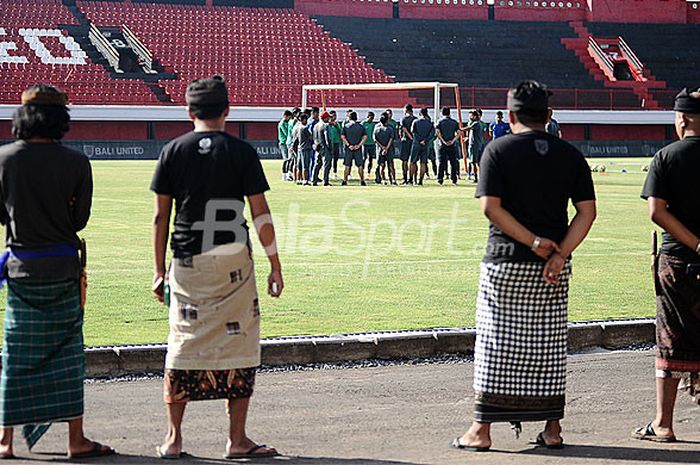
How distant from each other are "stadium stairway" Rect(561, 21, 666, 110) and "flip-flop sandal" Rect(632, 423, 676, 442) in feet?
145

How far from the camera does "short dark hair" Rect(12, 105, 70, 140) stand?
573 cm

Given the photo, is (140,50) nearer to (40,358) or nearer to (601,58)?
(601,58)

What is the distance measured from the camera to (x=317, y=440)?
614 cm

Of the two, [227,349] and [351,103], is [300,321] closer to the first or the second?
[227,349]

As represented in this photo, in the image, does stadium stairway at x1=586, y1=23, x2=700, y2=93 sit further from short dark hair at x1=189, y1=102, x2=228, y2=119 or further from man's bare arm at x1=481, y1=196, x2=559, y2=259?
short dark hair at x1=189, y1=102, x2=228, y2=119

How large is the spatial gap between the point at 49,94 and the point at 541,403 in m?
2.75

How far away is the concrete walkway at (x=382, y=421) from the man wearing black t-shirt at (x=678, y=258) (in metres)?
0.30

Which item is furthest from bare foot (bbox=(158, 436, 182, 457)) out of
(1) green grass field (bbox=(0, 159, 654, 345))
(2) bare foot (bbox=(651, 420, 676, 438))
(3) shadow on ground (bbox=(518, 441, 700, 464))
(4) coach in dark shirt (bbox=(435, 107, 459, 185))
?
(4) coach in dark shirt (bbox=(435, 107, 459, 185))

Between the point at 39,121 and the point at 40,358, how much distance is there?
1087 millimetres

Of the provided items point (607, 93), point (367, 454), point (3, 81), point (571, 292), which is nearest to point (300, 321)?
point (571, 292)

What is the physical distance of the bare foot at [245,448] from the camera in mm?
5758

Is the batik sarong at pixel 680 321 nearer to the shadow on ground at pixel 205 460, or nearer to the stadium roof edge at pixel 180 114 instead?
the shadow on ground at pixel 205 460

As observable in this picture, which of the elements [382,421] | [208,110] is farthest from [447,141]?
[208,110]

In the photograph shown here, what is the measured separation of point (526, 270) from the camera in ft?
19.5
